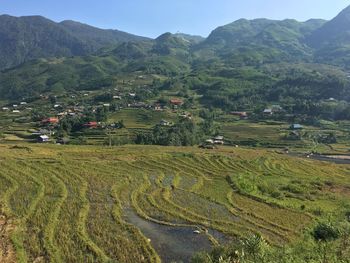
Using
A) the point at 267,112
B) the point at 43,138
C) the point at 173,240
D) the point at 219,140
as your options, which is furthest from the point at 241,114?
the point at 173,240

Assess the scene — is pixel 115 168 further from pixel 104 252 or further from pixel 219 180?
pixel 104 252

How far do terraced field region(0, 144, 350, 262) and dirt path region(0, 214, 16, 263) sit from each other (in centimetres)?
9

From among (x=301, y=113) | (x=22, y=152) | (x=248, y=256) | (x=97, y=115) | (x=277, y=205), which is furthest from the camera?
(x=301, y=113)

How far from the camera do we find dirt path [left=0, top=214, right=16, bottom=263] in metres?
32.4

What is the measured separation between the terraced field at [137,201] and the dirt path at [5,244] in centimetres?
9

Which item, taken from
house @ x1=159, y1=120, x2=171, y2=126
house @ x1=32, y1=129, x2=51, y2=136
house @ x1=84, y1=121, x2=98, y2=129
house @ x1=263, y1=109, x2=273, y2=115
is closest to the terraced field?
house @ x1=32, y1=129, x2=51, y2=136

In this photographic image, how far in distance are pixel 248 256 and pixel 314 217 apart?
22361 mm

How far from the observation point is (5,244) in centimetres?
3506

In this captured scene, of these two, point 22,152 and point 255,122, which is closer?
point 22,152

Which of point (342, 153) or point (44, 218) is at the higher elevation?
point (44, 218)

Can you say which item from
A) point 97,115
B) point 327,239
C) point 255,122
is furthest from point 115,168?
point 255,122

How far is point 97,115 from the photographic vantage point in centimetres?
16325

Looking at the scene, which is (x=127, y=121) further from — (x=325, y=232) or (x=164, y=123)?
(x=325, y=232)

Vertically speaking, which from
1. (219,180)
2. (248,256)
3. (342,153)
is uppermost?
(248,256)
